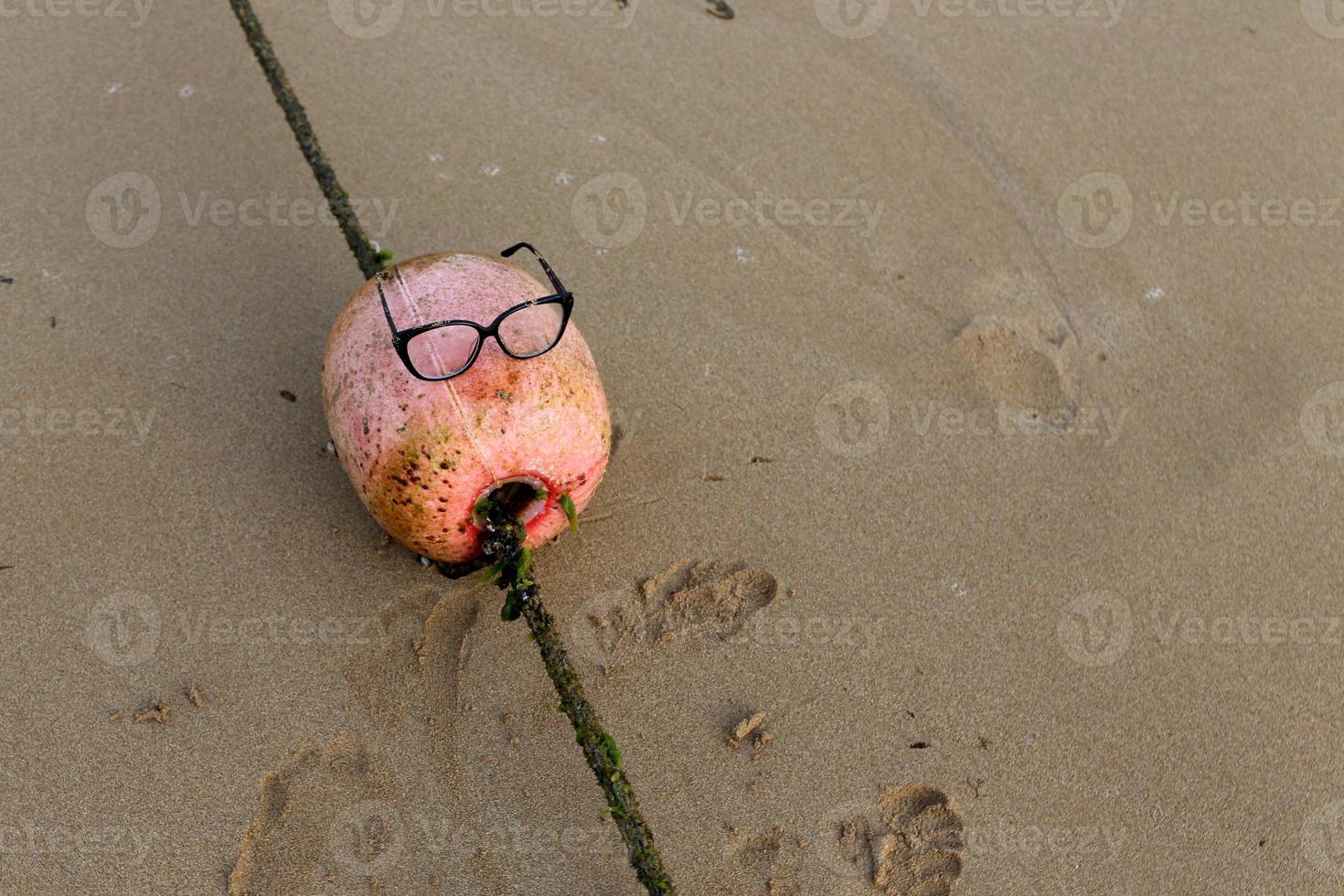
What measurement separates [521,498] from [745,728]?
85 cm

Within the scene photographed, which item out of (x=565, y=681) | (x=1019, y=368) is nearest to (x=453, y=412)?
(x=565, y=681)

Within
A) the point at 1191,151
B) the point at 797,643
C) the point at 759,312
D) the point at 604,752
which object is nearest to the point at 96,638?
the point at 604,752

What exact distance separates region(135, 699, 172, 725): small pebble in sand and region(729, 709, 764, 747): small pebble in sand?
1.47 meters

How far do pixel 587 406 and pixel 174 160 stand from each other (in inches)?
88.5

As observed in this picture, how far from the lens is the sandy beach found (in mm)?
2525

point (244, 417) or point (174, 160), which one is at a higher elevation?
point (174, 160)

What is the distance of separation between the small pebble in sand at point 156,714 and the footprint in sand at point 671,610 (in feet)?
3.49

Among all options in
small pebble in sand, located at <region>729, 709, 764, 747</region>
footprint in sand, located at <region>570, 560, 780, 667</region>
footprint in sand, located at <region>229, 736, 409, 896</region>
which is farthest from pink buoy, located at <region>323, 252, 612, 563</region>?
small pebble in sand, located at <region>729, 709, 764, 747</region>

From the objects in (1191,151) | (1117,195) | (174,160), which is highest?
(1191,151)

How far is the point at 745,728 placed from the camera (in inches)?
104

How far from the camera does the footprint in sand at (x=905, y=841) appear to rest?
244 cm

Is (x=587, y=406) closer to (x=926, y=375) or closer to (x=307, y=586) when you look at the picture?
(x=307, y=586)

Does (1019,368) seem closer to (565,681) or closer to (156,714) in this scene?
(565,681)

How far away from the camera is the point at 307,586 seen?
2816 millimetres
